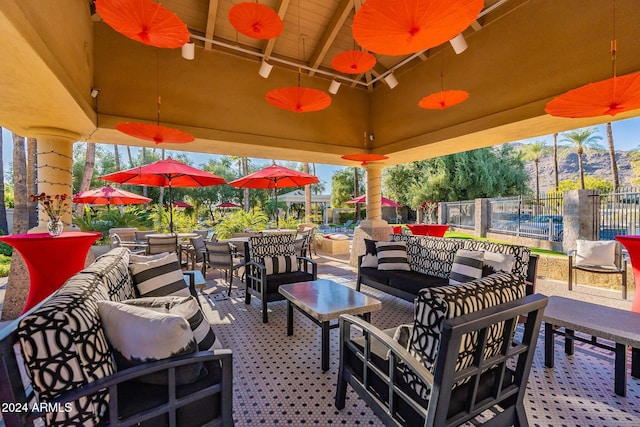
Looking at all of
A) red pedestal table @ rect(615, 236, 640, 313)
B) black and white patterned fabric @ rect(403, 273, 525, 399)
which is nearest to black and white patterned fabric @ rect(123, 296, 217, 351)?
black and white patterned fabric @ rect(403, 273, 525, 399)

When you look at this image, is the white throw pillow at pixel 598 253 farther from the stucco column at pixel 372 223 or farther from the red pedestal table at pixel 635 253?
the stucco column at pixel 372 223

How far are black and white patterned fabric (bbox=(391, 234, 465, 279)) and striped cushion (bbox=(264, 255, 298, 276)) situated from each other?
70.6 inches

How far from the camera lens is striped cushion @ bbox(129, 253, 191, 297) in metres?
2.62

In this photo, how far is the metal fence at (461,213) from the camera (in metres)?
11.9

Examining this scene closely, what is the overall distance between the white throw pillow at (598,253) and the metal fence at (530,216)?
9.44 ft

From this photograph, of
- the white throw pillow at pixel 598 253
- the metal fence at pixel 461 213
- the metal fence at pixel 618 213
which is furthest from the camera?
the metal fence at pixel 461 213

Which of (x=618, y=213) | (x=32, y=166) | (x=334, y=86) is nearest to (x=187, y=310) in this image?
(x=334, y=86)

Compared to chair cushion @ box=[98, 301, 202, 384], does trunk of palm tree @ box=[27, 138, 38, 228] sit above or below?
above

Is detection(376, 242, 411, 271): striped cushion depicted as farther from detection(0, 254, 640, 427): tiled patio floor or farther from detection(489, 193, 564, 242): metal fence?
detection(489, 193, 564, 242): metal fence

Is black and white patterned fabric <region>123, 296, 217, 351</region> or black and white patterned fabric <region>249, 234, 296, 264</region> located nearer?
black and white patterned fabric <region>123, 296, 217, 351</region>

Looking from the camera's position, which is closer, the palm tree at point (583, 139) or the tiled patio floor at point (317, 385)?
the tiled patio floor at point (317, 385)

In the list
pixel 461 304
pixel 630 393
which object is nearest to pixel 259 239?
pixel 461 304

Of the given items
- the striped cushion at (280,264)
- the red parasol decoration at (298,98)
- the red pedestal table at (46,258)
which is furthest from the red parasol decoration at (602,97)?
the red pedestal table at (46,258)

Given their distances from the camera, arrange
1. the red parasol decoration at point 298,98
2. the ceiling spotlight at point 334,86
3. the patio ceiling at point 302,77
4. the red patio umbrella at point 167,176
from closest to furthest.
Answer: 1. the patio ceiling at point 302,77
2. the red parasol decoration at point 298,98
3. the red patio umbrella at point 167,176
4. the ceiling spotlight at point 334,86
